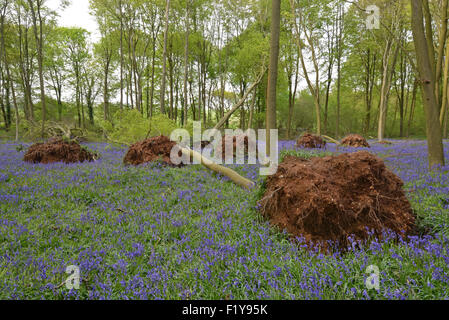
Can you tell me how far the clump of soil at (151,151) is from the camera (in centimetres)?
891

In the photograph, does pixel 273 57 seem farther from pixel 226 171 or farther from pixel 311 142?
pixel 311 142

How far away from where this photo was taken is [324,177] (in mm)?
3379

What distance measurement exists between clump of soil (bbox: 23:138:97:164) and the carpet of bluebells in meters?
4.00

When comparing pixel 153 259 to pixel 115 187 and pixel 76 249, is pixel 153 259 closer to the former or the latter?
pixel 76 249

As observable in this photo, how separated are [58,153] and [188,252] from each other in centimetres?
895

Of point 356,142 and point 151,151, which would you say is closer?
point 151,151

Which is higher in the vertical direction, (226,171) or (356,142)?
(356,142)

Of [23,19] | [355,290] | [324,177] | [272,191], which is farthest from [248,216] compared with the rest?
[23,19]

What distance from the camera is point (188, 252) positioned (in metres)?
2.84

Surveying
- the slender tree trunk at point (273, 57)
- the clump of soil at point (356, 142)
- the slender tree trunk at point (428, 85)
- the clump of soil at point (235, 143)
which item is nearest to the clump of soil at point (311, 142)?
the clump of soil at point (356, 142)

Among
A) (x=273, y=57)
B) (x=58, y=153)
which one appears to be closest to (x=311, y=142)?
(x=273, y=57)

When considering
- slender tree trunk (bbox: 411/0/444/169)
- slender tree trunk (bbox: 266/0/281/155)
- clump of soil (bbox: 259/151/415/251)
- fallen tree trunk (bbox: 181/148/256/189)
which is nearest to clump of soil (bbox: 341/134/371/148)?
slender tree trunk (bbox: 411/0/444/169)

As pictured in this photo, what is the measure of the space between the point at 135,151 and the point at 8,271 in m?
7.06

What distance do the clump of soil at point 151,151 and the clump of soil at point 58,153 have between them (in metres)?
1.82
